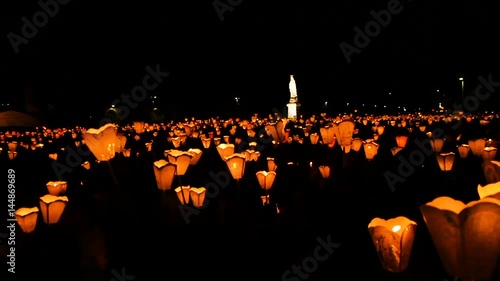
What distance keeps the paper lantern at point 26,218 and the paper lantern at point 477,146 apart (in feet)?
29.8

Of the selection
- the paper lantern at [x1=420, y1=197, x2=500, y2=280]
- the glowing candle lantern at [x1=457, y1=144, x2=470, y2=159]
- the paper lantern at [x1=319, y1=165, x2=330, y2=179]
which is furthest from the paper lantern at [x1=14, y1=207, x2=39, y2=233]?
the glowing candle lantern at [x1=457, y1=144, x2=470, y2=159]

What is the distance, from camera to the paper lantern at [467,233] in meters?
2.62

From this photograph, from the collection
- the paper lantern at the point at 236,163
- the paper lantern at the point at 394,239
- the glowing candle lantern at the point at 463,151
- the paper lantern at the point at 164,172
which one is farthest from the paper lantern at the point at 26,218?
the glowing candle lantern at the point at 463,151

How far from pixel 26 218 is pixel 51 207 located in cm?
35


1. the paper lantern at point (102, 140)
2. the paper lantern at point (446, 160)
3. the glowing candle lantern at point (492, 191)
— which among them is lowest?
the paper lantern at point (446, 160)

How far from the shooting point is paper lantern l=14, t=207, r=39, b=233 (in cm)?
574

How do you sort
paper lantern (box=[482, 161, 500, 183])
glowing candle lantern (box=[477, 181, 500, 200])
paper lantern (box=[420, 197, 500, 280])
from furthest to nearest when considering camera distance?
paper lantern (box=[482, 161, 500, 183]) < glowing candle lantern (box=[477, 181, 500, 200]) < paper lantern (box=[420, 197, 500, 280])

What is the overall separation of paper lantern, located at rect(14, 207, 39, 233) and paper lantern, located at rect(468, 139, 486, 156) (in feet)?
29.8

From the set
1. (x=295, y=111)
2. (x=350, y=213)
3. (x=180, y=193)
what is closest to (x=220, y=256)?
(x=180, y=193)

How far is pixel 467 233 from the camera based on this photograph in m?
2.68

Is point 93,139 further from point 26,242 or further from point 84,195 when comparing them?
point 84,195

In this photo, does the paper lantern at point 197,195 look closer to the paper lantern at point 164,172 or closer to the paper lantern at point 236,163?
the paper lantern at point 164,172

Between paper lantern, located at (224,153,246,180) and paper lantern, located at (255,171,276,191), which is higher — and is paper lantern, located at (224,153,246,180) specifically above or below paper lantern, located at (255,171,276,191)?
above

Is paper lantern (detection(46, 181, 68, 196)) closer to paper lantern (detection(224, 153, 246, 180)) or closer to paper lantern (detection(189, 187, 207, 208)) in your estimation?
paper lantern (detection(189, 187, 207, 208))
